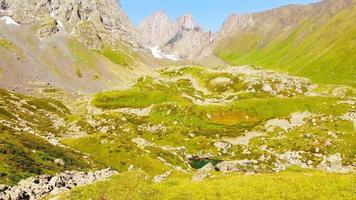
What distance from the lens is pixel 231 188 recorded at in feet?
147

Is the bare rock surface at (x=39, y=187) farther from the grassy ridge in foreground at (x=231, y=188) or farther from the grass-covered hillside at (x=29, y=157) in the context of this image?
the grassy ridge in foreground at (x=231, y=188)

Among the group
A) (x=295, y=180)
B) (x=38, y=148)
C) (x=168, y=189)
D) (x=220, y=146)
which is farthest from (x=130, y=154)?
(x=295, y=180)

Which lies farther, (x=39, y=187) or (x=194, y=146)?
(x=194, y=146)

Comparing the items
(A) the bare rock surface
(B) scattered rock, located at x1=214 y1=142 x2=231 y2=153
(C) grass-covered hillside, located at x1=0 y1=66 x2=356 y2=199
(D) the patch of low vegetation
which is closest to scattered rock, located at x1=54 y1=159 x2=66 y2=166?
(D) the patch of low vegetation

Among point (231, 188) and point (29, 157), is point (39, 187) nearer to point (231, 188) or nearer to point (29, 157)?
point (29, 157)

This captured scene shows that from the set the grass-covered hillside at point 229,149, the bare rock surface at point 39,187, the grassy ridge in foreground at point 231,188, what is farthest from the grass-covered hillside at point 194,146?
the bare rock surface at point 39,187

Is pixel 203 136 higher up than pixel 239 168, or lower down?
higher up

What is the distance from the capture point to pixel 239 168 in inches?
3044

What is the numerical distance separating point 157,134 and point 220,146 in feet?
80.0

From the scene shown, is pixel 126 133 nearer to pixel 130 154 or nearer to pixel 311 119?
pixel 130 154

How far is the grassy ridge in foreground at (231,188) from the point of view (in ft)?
134

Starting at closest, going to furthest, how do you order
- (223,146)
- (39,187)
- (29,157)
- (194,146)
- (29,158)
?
(39,187)
(29,158)
(29,157)
(223,146)
(194,146)

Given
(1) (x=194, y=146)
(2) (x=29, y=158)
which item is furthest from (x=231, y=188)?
(1) (x=194, y=146)

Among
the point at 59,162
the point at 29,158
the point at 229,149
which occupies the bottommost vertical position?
the point at 59,162
